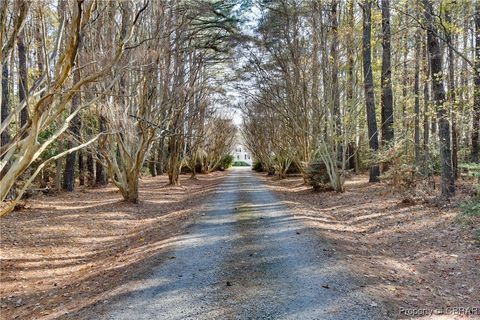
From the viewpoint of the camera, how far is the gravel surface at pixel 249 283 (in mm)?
3885

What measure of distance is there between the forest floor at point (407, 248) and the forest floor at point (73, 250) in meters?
3.26

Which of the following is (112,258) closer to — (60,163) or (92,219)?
(92,219)

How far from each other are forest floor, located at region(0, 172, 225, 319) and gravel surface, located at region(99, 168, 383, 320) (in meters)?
0.57

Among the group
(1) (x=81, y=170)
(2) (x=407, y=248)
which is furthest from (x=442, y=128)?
(1) (x=81, y=170)

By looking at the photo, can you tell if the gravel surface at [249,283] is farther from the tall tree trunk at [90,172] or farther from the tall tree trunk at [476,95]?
the tall tree trunk at [90,172]

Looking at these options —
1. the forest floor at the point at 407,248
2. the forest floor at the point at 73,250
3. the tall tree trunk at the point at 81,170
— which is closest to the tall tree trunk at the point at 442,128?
the forest floor at the point at 407,248

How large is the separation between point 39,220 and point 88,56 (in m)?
4.71

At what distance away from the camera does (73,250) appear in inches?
293

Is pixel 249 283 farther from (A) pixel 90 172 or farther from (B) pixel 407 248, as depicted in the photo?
(A) pixel 90 172

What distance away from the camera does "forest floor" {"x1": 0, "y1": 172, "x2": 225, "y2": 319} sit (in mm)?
4832

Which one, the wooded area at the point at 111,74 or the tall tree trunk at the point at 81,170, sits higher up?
the wooded area at the point at 111,74

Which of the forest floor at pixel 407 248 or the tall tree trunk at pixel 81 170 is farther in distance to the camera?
the tall tree trunk at pixel 81 170

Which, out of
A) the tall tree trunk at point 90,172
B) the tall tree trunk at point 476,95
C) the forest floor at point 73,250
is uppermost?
the tall tree trunk at point 476,95

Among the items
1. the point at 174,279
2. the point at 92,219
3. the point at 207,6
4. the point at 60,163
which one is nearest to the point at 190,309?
the point at 174,279
